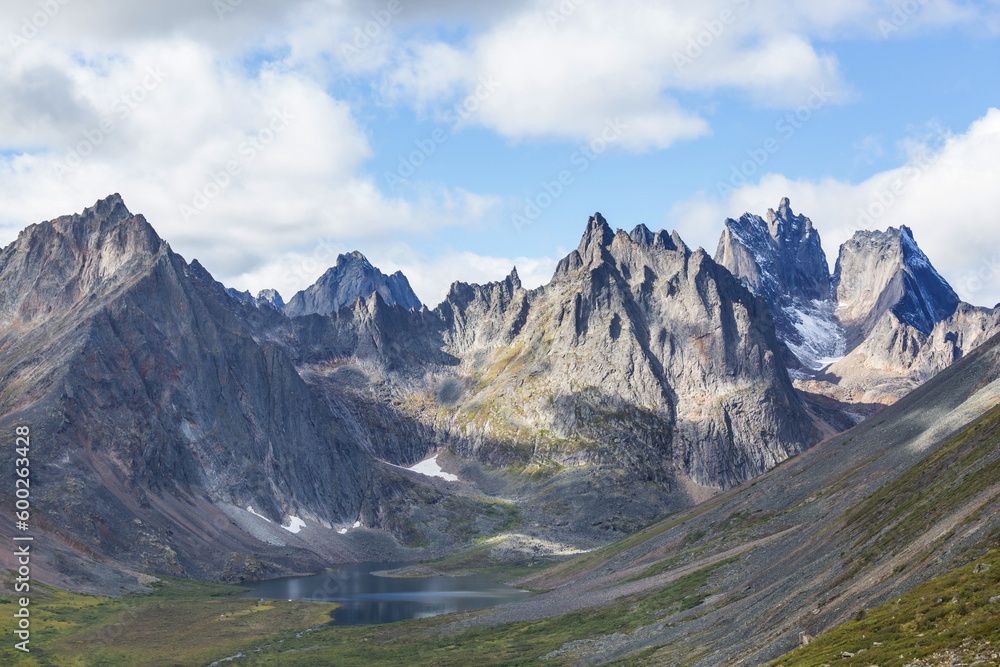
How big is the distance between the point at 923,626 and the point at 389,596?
145 m

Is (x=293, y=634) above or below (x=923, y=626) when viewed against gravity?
below

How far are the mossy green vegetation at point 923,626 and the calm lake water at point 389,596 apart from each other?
103 m

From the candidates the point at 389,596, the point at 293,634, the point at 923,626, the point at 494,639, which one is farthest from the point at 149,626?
the point at 923,626

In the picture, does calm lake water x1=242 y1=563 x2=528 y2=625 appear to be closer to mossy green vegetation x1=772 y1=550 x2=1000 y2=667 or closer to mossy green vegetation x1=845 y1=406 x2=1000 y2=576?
mossy green vegetation x1=845 y1=406 x2=1000 y2=576

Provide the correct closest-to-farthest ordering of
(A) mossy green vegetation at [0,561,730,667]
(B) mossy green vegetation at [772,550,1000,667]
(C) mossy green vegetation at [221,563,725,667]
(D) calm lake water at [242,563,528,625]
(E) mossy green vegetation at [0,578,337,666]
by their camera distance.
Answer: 1. (B) mossy green vegetation at [772,550,1000,667]
2. (C) mossy green vegetation at [221,563,725,667]
3. (A) mossy green vegetation at [0,561,730,667]
4. (E) mossy green vegetation at [0,578,337,666]
5. (D) calm lake water at [242,563,528,625]

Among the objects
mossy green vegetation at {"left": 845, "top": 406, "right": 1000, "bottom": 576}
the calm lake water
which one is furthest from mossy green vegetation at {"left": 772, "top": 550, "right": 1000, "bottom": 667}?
the calm lake water

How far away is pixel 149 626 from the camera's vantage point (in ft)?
416

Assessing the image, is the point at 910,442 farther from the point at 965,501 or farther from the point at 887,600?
the point at 887,600

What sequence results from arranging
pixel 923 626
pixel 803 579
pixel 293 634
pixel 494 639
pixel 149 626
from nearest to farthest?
1. pixel 923 626
2. pixel 803 579
3. pixel 494 639
4. pixel 293 634
5. pixel 149 626

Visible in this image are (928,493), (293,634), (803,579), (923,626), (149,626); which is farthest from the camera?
(149,626)

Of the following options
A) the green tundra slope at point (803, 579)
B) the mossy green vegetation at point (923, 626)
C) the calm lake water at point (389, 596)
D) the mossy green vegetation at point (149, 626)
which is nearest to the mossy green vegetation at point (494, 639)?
the green tundra slope at point (803, 579)

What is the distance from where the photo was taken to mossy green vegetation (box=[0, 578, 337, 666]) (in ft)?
343

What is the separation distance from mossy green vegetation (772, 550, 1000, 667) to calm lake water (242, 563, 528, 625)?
339 feet

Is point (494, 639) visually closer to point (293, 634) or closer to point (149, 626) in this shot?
point (293, 634)
